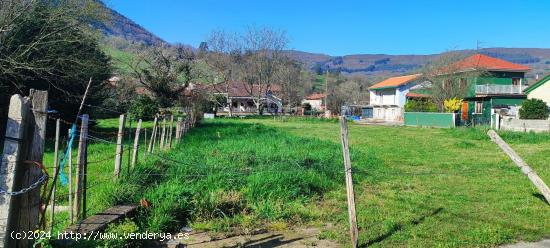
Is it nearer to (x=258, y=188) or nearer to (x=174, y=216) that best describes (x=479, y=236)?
(x=258, y=188)

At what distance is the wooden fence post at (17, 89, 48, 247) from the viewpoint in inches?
152

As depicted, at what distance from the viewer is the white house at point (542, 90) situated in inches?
1734

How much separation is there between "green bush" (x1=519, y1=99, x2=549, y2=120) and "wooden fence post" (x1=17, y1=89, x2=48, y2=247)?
38621 mm

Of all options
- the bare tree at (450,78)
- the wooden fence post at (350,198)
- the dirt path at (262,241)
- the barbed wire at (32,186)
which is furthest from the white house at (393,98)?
the barbed wire at (32,186)

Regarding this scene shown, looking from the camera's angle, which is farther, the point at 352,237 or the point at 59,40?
the point at 59,40

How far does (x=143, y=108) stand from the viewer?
41469 mm

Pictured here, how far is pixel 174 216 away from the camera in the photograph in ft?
22.1

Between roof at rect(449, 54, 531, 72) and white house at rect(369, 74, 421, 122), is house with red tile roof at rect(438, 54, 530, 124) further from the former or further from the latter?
white house at rect(369, 74, 421, 122)

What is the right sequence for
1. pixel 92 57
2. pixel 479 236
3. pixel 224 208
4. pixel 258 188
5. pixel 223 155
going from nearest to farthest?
pixel 479 236, pixel 224 208, pixel 258 188, pixel 223 155, pixel 92 57

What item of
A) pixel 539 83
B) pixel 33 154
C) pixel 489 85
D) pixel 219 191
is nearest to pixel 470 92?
pixel 489 85

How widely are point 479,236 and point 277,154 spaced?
692 centimetres

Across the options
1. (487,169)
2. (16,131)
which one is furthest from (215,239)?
(487,169)

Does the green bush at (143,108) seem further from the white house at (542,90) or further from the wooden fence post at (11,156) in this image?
the wooden fence post at (11,156)

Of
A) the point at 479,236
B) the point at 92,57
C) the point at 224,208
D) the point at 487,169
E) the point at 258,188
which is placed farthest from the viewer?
the point at 92,57
